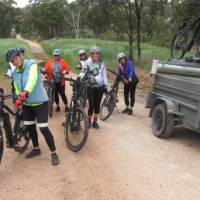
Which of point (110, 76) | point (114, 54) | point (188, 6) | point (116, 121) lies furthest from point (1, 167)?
point (114, 54)

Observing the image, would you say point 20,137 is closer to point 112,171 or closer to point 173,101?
point 112,171

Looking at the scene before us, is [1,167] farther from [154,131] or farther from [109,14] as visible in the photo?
[109,14]

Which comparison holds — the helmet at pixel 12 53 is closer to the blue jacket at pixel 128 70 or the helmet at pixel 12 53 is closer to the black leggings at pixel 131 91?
the blue jacket at pixel 128 70

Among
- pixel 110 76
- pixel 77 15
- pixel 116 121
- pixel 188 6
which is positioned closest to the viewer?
pixel 116 121

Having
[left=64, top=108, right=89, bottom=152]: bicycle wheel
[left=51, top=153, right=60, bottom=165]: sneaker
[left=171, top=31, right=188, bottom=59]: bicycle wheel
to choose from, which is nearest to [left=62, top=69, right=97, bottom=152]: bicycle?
[left=64, top=108, right=89, bottom=152]: bicycle wheel

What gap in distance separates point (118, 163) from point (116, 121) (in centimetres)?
330

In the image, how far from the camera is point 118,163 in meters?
6.67

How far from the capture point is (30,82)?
19.9 feet

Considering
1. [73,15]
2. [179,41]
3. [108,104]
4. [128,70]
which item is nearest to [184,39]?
[179,41]

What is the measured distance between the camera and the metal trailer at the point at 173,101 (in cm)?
725

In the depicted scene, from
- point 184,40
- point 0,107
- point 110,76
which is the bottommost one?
point 110,76

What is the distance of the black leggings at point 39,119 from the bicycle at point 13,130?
0.13 metres

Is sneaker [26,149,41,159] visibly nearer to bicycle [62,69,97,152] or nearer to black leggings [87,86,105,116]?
bicycle [62,69,97,152]

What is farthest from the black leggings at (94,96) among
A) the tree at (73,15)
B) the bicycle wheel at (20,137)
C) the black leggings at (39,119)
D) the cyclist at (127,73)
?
the tree at (73,15)
